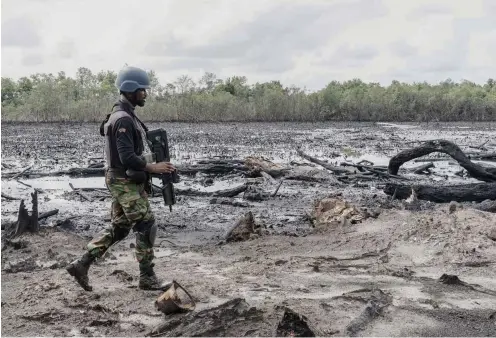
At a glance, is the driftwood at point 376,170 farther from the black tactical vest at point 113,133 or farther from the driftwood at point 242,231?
the black tactical vest at point 113,133

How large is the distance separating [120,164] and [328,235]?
399 cm

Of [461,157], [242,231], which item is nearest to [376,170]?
[461,157]

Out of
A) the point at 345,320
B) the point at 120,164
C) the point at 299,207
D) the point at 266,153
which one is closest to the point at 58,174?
the point at 299,207

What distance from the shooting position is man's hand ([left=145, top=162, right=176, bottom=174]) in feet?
17.7

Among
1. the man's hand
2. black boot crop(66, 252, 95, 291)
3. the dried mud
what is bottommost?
the dried mud

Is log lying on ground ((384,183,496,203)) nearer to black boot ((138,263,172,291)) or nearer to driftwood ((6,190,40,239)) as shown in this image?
driftwood ((6,190,40,239))

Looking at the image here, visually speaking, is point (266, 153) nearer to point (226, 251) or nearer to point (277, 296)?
point (226, 251)

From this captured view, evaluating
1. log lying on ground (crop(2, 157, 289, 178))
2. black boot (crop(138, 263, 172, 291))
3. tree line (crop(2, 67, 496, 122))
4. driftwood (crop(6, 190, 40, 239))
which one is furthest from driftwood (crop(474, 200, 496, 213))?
tree line (crop(2, 67, 496, 122))

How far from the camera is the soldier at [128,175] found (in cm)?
529

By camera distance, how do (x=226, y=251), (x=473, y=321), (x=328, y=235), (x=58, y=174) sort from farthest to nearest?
(x=58, y=174), (x=328, y=235), (x=226, y=251), (x=473, y=321)

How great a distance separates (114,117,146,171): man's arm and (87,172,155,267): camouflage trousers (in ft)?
0.80

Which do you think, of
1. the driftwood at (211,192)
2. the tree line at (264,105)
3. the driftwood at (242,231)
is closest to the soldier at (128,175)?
the driftwood at (242,231)

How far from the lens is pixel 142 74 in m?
5.48

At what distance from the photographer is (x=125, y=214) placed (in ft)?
17.9
